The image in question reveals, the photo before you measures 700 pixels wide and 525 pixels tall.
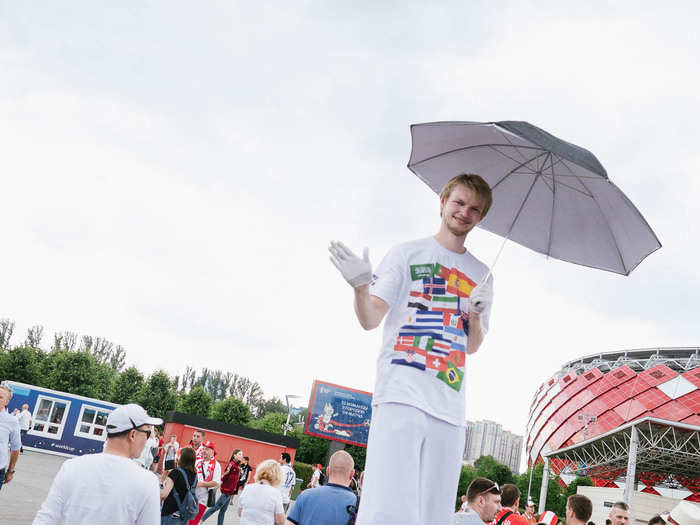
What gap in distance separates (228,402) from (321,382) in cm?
1908

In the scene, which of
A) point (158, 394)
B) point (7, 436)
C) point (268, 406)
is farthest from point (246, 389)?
point (7, 436)

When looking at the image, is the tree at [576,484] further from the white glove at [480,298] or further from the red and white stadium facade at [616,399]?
the white glove at [480,298]

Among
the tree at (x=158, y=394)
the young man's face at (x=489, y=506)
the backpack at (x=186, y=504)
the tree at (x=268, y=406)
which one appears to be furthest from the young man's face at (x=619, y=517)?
the tree at (x=268, y=406)

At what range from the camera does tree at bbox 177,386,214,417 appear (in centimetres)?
5441

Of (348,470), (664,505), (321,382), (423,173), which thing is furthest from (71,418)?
(664,505)

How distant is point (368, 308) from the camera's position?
242 centimetres

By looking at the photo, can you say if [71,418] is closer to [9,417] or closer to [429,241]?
[9,417]

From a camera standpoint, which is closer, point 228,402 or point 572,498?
point 572,498

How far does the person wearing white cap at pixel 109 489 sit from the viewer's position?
10.9 feet

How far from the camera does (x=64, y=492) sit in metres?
3.35

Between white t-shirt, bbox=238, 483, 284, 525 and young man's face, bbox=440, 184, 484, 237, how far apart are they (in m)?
5.97

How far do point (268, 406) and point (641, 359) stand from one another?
65536 millimetres

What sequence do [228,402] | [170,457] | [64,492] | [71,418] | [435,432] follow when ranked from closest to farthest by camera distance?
[435,432]
[64,492]
[170,457]
[71,418]
[228,402]

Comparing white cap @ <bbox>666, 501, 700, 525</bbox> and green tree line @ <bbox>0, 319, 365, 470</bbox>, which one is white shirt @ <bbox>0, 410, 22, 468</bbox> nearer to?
white cap @ <bbox>666, 501, 700, 525</bbox>
